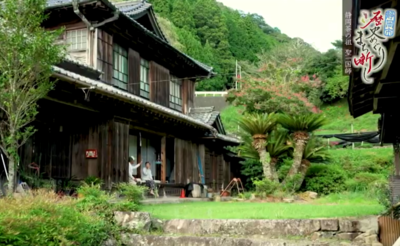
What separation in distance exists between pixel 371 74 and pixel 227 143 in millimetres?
17001

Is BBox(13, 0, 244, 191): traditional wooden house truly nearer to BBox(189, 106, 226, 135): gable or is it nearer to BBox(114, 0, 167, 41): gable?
BBox(114, 0, 167, 41): gable

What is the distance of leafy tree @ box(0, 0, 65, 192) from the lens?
8031mm

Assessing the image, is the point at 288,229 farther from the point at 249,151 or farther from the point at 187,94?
the point at 187,94

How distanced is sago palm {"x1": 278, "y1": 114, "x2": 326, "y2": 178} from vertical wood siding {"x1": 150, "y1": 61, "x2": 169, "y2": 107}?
190 inches

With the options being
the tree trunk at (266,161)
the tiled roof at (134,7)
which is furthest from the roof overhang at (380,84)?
the tiled roof at (134,7)

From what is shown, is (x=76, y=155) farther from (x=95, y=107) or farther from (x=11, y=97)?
(x=11, y=97)

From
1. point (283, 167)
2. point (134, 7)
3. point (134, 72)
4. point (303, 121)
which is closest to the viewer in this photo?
point (134, 72)

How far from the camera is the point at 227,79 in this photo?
196 ft

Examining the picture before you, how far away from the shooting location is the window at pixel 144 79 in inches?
658

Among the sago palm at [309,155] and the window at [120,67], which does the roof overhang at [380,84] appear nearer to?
the window at [120,67]

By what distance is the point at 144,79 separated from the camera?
17.0 m

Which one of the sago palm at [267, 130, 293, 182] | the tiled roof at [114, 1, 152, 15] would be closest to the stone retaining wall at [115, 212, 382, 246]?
the tiled roof at [114, 1, 152, 15]

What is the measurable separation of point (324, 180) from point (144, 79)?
8.86 metres

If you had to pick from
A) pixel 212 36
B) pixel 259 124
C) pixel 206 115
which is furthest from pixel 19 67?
pixel 212 36
